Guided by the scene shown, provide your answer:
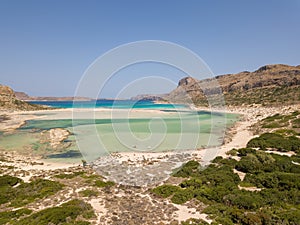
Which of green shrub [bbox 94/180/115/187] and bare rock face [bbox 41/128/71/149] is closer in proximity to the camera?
green shrub [bbox 94/180/115/187]

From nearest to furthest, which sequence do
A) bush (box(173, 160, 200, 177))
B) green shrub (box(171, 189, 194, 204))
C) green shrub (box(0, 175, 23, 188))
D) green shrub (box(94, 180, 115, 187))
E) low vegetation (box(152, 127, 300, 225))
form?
low vegetation (box(152, 127, 300, 225)), green shrub (box(171, 189, 194, 204)), green shrub (box(94, 180, 115, 187)), green shrub (box(0, 175, 23, 188)), bush (box(173, 160, 200, 177))

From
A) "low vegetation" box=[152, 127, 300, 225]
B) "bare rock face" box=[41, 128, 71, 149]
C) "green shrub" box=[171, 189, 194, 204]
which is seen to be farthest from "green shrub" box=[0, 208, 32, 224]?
"bare rock face" box=[41, 128, 71, 149]

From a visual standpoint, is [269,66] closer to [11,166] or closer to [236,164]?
[236,164]

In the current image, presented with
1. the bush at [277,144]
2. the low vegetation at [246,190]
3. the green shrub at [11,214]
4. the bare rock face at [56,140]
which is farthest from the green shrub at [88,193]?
the bush at [277,144]

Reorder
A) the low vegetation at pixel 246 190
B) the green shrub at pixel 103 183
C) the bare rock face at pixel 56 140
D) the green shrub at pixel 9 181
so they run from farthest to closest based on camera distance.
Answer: the bare rock face at pixel 56 140 → the green shrub at pixel 9 181 → the green shrub at pixel 103 183 → the low vegetation at pixel 246 190

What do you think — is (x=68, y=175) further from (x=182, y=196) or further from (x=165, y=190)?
(x=182, y=196)

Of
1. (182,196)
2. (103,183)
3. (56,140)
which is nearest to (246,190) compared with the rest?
(182,196)

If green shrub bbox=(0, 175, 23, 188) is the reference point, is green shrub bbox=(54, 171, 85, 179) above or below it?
above

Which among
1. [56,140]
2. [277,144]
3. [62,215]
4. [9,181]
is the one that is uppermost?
[277,144]

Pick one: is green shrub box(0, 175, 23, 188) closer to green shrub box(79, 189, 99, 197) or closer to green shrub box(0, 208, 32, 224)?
green shrub box(0, 208, 32, 224)

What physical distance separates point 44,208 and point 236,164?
12.5 metres

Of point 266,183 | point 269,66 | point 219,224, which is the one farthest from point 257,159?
point 269,66

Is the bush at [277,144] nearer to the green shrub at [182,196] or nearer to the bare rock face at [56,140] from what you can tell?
the green shrub at [182,196]

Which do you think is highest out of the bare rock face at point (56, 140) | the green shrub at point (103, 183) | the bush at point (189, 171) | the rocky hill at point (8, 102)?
the rocky hill at point (8, 102)
